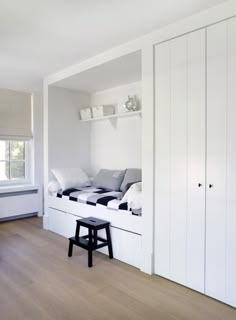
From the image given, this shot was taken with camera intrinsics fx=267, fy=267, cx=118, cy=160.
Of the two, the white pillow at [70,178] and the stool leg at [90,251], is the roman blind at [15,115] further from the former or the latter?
the stool leg at [90,251]

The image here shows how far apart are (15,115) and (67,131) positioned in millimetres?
967

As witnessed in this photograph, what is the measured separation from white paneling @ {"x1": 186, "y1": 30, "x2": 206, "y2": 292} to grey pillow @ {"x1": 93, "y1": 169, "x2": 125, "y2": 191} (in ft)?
5.31

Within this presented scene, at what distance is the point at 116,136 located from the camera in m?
4.20

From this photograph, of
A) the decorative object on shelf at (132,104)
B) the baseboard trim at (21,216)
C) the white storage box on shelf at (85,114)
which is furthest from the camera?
the baseboard trim at (21,216)

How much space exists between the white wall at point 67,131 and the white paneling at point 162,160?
2047mm

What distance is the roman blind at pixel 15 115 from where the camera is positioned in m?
4.32

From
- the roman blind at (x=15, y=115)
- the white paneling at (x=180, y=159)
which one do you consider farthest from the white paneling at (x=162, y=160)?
the roman blind at (x=15, y=115)

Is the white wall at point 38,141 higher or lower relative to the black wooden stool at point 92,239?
higher

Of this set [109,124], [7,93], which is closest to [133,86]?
[109,124]

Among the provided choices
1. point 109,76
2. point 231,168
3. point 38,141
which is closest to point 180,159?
point 231,168

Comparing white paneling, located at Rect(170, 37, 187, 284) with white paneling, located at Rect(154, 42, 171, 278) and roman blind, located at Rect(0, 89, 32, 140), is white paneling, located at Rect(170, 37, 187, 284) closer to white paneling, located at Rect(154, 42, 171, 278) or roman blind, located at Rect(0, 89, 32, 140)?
white paneling, located at Rect(154, 42, 171, 278)

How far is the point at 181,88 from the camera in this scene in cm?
232

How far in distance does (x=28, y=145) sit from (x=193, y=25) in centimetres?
345

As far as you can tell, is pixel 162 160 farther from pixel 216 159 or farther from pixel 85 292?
pixel 85 292
